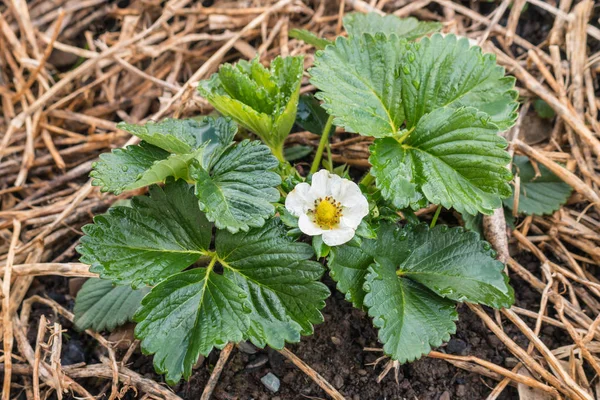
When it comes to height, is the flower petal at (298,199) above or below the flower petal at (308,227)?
above

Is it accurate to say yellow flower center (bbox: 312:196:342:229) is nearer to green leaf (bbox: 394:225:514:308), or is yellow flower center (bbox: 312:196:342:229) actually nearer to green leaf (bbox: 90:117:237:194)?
green leaf (bbox: 394:225:514:308)

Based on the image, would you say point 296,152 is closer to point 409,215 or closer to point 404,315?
point 409,215

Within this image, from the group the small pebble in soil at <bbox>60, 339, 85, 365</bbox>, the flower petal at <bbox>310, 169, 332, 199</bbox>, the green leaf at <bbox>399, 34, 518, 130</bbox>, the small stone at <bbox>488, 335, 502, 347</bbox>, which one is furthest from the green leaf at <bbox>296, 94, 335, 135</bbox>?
the small pebble in soil at <bbox>60, 339, 85, 365</bbox>

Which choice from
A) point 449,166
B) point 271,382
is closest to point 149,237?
point 271,382

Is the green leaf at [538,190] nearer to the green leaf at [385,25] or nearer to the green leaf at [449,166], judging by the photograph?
the green leaf at [449,166]

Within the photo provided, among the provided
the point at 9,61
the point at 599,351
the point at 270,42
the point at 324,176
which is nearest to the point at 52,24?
the point at 9,61

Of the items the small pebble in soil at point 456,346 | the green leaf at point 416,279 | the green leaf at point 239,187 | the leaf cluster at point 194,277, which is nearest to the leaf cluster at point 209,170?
the green leaf at point 239,187

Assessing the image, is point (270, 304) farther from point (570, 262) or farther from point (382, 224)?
point (570, 262)
